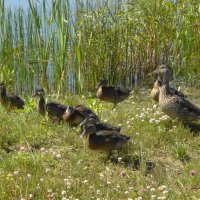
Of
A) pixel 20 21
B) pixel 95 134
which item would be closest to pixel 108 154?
pixel 95 134

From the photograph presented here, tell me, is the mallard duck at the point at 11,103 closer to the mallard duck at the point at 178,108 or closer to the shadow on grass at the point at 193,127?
the mallard duck at the point at 178,108

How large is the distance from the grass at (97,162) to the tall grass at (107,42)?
125 inches

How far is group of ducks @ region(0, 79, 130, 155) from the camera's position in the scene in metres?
6.69

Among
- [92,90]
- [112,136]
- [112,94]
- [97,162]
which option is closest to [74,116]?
[112,136]

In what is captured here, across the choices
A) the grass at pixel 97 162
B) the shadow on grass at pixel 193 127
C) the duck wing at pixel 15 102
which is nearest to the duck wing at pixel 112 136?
the grass at pixel 97 162

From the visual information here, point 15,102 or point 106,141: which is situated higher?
point 106,141

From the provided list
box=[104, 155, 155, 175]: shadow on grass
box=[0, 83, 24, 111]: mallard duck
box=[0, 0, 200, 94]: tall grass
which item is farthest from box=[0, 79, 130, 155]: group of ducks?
box=[0, 0, 200, 94]: tall grass

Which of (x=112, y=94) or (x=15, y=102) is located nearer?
(x=15, y=102)

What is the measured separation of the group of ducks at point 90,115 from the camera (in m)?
6.69

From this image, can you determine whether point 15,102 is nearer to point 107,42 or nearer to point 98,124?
point 98,124

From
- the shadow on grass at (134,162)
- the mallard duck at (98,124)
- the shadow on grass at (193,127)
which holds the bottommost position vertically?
the shadow on grass at (134,162)

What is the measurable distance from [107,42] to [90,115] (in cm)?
426

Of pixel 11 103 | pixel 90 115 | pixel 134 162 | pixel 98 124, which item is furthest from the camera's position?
pixel 11 103

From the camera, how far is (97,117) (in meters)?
7.94
